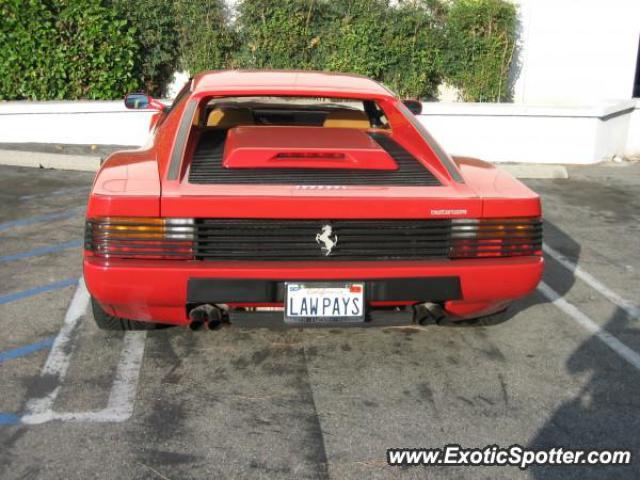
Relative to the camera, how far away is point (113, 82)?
10727mm

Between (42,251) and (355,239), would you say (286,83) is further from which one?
(42,251)

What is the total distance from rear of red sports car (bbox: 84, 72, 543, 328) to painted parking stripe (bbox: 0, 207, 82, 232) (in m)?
3.03

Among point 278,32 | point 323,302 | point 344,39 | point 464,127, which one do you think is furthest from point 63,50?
point 323,302

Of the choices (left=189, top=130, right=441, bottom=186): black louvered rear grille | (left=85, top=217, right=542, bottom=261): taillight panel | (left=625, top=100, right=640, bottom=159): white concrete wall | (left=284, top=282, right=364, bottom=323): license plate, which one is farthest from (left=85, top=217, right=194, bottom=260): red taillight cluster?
(left=625, top=100, right=640, bottom=159): white concrete wall

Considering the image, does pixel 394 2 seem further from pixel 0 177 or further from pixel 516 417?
pixel 516 417

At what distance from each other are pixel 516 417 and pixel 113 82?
345 inches

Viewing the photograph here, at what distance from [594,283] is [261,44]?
6.84 meters

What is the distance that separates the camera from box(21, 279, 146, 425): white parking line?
3338 millimetres

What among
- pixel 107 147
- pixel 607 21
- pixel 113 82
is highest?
pixel 607 21

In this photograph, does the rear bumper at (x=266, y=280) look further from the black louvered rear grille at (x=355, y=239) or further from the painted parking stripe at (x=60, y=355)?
the painted parking stripe at (x=60, y=355)

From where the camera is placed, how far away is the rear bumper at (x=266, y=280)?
3.41 m

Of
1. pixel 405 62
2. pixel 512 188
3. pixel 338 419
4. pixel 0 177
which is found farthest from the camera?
pixel 405 62

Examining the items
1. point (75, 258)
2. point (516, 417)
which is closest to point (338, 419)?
point (516, 417)

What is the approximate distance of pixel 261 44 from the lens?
35.7 ft
